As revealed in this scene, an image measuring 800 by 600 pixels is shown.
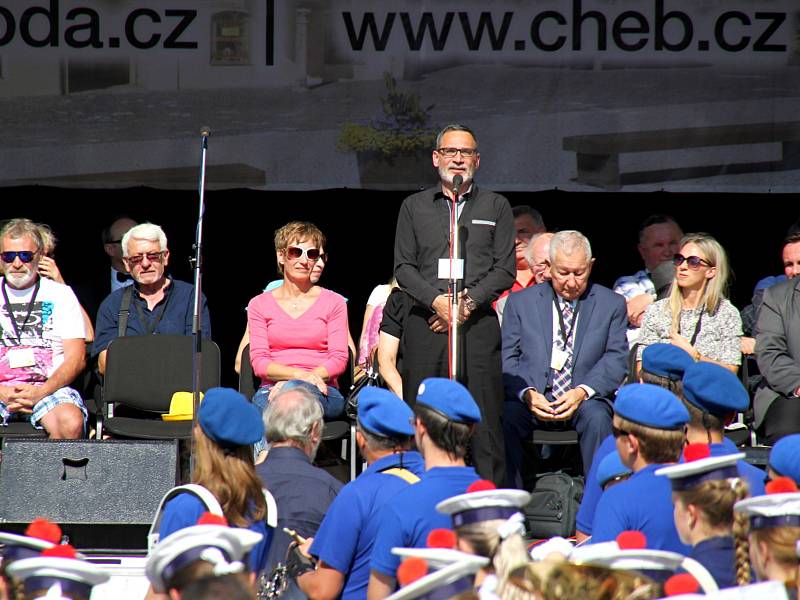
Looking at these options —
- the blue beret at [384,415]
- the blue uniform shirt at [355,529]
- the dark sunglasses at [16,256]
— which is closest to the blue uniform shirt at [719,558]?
the blue uniform shirt at [355,529]

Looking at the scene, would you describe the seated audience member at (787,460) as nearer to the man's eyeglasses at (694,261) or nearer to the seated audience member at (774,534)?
the seated audience member at (774,534)

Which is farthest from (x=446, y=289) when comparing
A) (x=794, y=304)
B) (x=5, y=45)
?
(x=5, y=45)

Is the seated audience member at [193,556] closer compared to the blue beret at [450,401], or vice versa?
the seated audience member at [193,556]

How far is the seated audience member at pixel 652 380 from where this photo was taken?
4070 millimetres

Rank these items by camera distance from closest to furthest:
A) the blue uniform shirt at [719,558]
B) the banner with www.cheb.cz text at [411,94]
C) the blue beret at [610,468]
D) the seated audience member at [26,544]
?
the seated audience member at [26,544]
the blue uniform shirt at [719,558]
the blue beret at [610,468]
the banner with www.cheb.cz text at [411,94]

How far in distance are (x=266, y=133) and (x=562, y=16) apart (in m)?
1.91

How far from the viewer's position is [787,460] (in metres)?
3.17

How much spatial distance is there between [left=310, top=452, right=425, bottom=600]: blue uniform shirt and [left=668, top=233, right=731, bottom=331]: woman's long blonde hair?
2987mm

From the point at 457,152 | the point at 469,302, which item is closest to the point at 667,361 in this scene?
the point at 469,302

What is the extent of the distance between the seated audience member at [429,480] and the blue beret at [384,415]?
0.32ft

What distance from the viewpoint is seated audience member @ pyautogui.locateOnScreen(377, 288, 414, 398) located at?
6027 mm

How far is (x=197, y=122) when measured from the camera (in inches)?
297

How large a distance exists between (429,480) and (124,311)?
3.46m

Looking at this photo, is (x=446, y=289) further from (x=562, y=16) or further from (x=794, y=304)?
(x=562, y=16)
